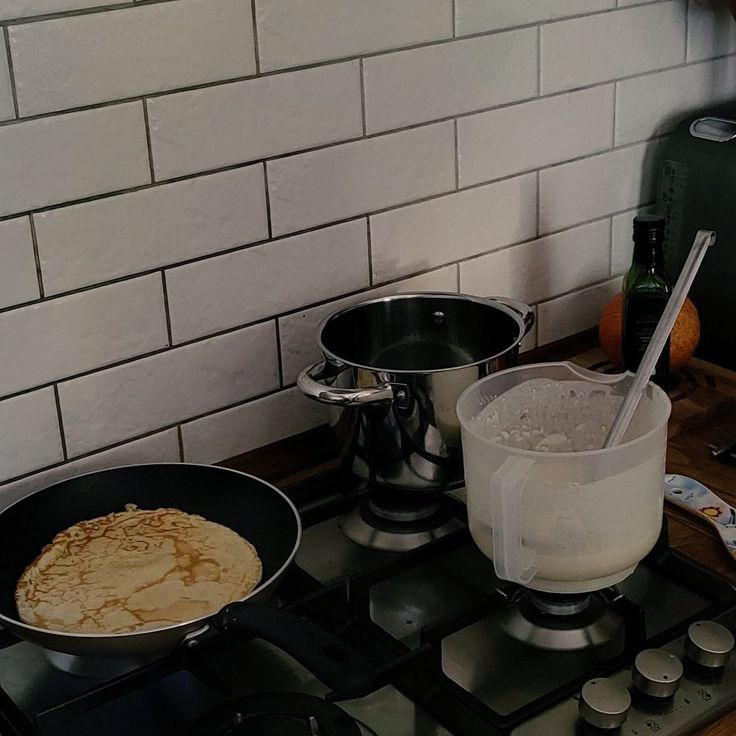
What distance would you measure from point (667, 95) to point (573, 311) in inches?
11.7

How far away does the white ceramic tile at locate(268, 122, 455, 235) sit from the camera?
1.21 m

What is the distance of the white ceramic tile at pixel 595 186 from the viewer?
1442mm

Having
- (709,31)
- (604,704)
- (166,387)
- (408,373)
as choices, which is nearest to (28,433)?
(166,387)

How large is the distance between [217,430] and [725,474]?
20.8 inches

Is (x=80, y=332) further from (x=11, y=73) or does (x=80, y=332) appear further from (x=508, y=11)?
(x=508, y=11)

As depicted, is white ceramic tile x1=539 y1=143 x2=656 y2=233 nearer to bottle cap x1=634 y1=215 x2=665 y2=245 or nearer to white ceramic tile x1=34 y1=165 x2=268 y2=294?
bottle cap x1=634 y1=215 x2=665 y2=245

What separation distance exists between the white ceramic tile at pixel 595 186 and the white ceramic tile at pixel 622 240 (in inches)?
0.5

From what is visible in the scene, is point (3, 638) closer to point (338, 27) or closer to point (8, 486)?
point (8, 486)

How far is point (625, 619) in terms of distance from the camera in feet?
3.24

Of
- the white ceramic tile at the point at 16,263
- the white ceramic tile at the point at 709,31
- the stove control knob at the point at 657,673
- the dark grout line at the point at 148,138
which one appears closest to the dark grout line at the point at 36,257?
the white ceramic tile at the point at 16,263

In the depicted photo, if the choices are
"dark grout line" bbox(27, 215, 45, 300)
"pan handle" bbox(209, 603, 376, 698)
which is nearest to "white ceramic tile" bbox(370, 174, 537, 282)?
"dark grout line" bbox(27, 215, 45, 300)

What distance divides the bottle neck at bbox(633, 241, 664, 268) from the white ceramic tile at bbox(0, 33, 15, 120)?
2.19ft

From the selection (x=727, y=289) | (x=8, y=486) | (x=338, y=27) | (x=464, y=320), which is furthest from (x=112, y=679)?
(x=727, y=289)

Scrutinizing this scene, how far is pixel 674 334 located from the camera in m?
1.36
